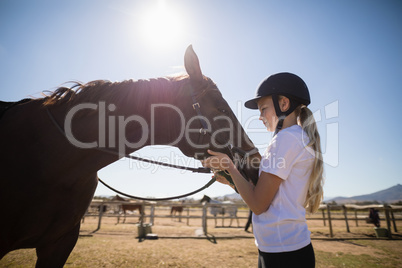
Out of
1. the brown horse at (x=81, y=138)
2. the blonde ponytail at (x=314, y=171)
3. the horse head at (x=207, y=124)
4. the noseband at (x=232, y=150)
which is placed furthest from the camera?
the horse head at (x=207, y=124)

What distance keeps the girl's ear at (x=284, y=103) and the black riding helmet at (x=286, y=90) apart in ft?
0.09

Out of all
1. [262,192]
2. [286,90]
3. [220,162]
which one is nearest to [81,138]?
[220,162]

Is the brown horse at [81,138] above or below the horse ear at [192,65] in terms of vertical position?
below

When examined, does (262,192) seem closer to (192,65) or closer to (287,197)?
(287,197)

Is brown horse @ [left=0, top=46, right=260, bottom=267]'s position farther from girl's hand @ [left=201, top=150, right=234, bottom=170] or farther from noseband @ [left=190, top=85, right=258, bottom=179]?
girl's hand @ [left=201, top=150, right=234, bottom=170]

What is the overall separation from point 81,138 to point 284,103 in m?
2.08

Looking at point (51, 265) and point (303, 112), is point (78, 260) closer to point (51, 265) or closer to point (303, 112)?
point (51, 265)

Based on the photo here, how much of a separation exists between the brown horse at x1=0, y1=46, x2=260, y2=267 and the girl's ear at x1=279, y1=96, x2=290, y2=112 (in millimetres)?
496

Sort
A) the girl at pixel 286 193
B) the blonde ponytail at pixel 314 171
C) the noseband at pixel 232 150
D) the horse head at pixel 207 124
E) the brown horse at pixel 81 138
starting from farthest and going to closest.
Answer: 1. the horse head at pixel 207 124
2. the noseband at pixel 232 150
3. the brown horse at pixel 81 138
4. the blonde ponytail at pixel 314 171
5. the girl at pixel 286 193

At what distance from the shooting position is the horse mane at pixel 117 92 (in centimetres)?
220

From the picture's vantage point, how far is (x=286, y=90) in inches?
76.9

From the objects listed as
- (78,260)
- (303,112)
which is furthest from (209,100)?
(78,260)

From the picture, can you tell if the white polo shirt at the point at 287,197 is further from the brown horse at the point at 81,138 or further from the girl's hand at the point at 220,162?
the brown horse at the point at 81,138

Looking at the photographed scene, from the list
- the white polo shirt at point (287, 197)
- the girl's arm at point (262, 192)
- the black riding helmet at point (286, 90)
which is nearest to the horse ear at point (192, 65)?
the black riding helmet at point (286, 90)
